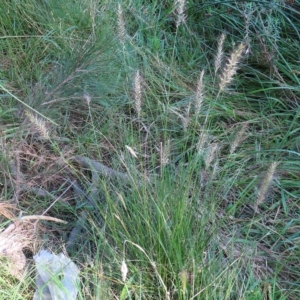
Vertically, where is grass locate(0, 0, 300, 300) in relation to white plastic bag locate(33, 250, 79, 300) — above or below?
above

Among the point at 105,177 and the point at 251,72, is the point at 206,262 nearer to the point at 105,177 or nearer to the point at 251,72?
the point at 105,177

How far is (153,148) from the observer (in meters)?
2.00

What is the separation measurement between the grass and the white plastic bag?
4 centimetres

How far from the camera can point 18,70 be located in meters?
2.25

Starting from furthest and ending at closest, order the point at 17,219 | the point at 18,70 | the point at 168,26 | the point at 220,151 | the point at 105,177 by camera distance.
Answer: the point at 168,26 < the point at 18,70 < the point at 220,151 < the point at 105,177 < the point at 17,219

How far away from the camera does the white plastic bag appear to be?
1.47 m

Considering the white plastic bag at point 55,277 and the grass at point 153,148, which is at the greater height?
the grass at point 153,148

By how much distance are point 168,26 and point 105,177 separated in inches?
42.0

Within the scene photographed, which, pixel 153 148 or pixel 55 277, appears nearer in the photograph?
pixel 55 277

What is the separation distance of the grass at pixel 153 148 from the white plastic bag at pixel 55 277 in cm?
4

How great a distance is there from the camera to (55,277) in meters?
1.46

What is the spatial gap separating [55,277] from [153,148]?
706 millimetres

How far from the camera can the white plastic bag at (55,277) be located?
1.47 m

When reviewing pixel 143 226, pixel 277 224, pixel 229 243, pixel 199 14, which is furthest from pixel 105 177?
pixel 199 14
